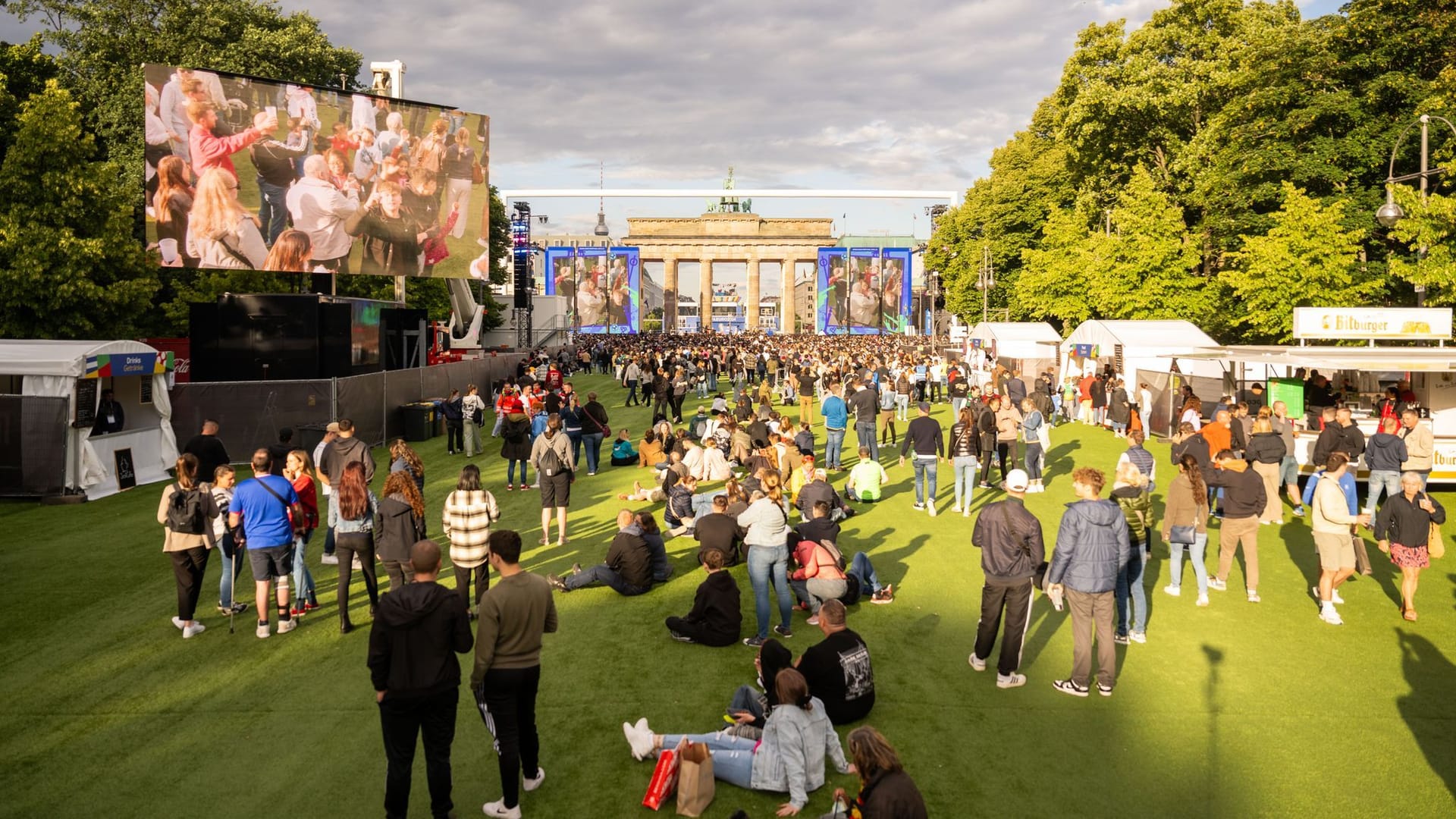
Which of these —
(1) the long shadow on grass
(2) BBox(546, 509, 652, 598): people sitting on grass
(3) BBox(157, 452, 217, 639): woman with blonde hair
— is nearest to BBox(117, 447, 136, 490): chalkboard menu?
(3) BBox(157, 452, 217, 639): woman with blonde hair

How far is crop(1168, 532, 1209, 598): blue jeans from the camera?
9227mm

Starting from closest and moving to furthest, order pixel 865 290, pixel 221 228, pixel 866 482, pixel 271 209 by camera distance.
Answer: pixel 866 482, pixel 221 228, pixel 271 209, pixel 865 290

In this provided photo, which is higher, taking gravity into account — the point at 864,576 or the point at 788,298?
the point at 788,298

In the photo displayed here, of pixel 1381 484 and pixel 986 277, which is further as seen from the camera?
pixel 986 277

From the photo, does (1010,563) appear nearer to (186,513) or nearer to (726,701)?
(726,701)

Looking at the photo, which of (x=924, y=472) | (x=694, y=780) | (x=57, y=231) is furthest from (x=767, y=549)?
(x=57, y=231)

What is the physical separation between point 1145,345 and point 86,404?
2431cm

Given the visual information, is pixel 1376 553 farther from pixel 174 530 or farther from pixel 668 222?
pixel 668 222

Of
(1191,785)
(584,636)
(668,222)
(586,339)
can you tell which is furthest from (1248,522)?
(668,222)

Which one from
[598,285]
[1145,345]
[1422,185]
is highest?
[598,285]

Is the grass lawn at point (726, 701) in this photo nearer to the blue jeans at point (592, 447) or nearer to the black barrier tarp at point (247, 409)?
the blue jeans at point (592, 447)

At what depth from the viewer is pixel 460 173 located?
2539 cm

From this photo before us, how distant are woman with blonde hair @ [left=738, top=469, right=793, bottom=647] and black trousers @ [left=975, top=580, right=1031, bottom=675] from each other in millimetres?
1811

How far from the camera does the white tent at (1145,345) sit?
80.4 ft
